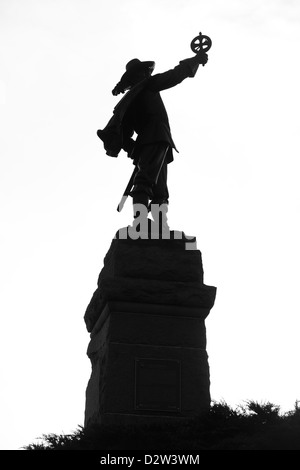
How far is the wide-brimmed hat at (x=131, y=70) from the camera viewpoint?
29.8ft

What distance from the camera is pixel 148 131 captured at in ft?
28.3

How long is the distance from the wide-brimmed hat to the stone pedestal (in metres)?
2.26

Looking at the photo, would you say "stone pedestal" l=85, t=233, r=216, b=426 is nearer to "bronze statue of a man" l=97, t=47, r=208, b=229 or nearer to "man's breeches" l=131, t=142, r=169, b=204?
"man's breeches" l=131, t=142, r=169, b=204

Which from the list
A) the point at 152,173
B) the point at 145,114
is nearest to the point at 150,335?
the point at 152,173

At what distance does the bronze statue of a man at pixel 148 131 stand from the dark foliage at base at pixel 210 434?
2640 mm

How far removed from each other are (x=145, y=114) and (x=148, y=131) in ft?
0.87

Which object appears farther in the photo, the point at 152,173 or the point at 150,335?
the point at 152,173

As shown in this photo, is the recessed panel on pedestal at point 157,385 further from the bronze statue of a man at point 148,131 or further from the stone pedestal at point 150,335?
the bronze statue of a man at point 148,131

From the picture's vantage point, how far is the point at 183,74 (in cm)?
870

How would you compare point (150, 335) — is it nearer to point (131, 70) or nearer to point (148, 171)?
point (148, 171)

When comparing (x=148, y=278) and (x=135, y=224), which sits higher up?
(x=135, y=224)
